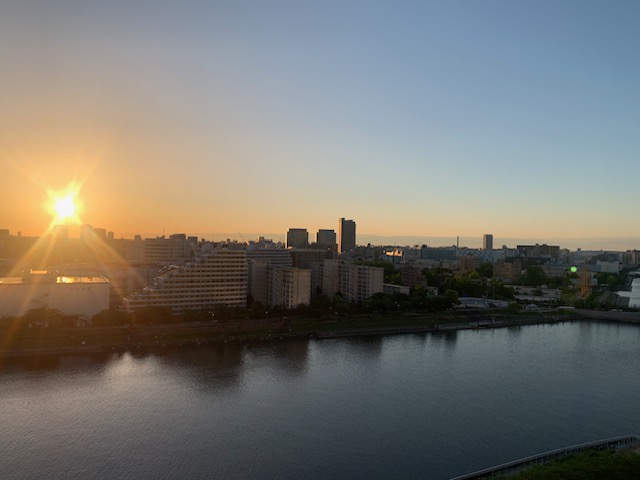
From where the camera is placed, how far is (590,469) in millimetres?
3934

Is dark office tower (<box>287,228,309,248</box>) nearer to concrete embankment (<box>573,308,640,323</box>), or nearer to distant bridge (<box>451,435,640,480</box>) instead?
concrete embankment (<box>573,308,640,323</box>)

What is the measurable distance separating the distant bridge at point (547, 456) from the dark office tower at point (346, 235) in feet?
115

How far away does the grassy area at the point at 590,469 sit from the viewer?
3824 mm

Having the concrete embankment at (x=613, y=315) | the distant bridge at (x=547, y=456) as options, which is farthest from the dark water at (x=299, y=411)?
the concrete embankment at (x=613, y=315)

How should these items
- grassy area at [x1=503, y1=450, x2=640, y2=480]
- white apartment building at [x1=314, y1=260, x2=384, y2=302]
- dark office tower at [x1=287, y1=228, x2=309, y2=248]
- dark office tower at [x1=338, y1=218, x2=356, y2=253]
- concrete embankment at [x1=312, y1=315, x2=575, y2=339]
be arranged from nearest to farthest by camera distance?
grassy area at [x1=503, y1=450, x2=640, y2=480] < concrete embankment at [x1=312, y1=315, x2=575, y2=339] < white apartment building at [x1=314, y1=260, x2=384, y2=302] < dark office tower at [x1=287, y1=228, x2=309, y2=248] < dark office tower at [x1=338, y1=218, x2=356, y2=253]

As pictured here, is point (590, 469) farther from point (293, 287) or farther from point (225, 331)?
point (293, 287)

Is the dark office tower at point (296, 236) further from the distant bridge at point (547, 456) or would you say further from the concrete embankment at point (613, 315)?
the distant bridge at point (547, 456)

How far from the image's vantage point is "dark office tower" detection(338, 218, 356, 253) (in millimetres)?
40281

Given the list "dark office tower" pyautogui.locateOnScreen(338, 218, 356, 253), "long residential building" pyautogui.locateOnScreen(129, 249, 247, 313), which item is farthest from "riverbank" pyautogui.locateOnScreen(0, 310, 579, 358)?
"dark office tower" pyautogui.locateOnScreen(338, 218, 356, 253)

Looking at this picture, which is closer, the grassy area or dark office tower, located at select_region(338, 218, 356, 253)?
the grassy area

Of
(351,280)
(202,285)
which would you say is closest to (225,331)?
(202,285)

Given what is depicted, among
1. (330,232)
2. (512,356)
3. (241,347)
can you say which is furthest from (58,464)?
(330,232)

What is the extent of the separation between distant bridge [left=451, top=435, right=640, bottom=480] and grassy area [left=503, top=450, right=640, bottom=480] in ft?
0.82

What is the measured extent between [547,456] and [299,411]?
2727mm
